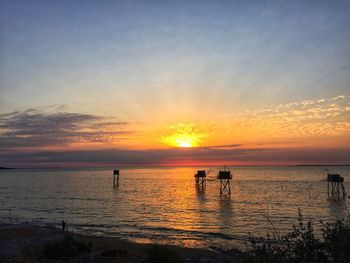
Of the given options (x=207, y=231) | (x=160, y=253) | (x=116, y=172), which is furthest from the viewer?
(x=116, y=172)

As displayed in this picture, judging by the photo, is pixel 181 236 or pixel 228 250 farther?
pixel 181 236

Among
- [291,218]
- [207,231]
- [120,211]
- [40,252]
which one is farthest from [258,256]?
[120,211]

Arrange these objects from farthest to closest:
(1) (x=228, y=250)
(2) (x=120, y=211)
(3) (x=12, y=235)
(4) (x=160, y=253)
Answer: (2) (x=120, y=211), (3) (x=12, y=235), (1) (x=228, y=250), (4) (x=160, y=253)

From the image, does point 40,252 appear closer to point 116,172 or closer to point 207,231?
point 207,231

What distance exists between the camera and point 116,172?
91.9 m

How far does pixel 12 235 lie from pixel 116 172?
233 ft

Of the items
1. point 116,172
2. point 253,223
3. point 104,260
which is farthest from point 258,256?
point 116,172

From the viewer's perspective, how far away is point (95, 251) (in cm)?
1566

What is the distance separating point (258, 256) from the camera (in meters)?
6.37

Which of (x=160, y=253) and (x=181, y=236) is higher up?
(x=160, y=253)

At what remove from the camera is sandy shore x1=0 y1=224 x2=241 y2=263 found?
1319 centimetres

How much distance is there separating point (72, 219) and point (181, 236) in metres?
13.5

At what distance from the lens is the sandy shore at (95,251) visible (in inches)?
519

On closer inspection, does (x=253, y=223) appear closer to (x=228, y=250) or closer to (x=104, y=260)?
(x=228, y=250)
